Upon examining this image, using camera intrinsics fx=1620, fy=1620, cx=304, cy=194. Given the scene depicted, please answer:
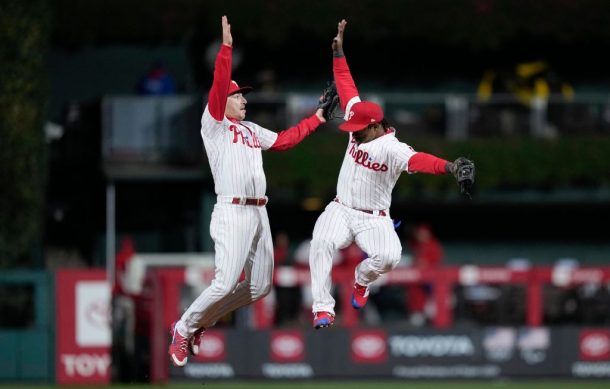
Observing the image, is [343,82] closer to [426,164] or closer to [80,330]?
[426,164]

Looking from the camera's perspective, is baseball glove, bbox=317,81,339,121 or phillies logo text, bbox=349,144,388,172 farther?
baseball glove, bbox=317,81,339,121

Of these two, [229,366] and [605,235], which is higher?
[605,235]

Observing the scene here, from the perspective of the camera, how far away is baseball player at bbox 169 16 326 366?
14031mm

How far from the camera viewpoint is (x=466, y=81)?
1286 inches

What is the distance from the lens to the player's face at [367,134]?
14.0 meters

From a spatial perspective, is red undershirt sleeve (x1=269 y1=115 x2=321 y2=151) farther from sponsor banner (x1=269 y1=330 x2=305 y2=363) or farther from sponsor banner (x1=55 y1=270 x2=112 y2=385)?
sponsor banner (x1=55 y1=270 x2=112 y2=385)

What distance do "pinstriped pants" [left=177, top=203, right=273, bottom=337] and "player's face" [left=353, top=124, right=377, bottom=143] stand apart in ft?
3.55

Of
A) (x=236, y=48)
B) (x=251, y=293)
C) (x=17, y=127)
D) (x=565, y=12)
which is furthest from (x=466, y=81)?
(x=251, y=293)

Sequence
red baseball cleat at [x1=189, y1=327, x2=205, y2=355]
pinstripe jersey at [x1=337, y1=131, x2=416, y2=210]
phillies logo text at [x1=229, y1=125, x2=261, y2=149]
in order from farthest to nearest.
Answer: red baseball cleat at [x1=189, y1=327, x2=205, y2=355] < phillies logo text at [x1=229, y1=125, x2=261, y2=149] < pinstripe jersey at [x1=337, y1=131, x2=416, y2=210]

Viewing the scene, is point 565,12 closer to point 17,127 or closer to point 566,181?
point 566,181

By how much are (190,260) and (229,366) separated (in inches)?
191

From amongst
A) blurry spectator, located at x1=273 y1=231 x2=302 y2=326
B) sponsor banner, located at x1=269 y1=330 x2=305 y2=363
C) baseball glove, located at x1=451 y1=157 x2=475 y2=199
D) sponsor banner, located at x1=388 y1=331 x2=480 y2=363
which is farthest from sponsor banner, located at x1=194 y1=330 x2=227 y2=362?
baseball glove, located at x1=451 y1=157 x2=475 y2=199

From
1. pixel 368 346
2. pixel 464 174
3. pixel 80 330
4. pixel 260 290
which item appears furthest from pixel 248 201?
pixel 80 330

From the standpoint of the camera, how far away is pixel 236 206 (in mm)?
14125
